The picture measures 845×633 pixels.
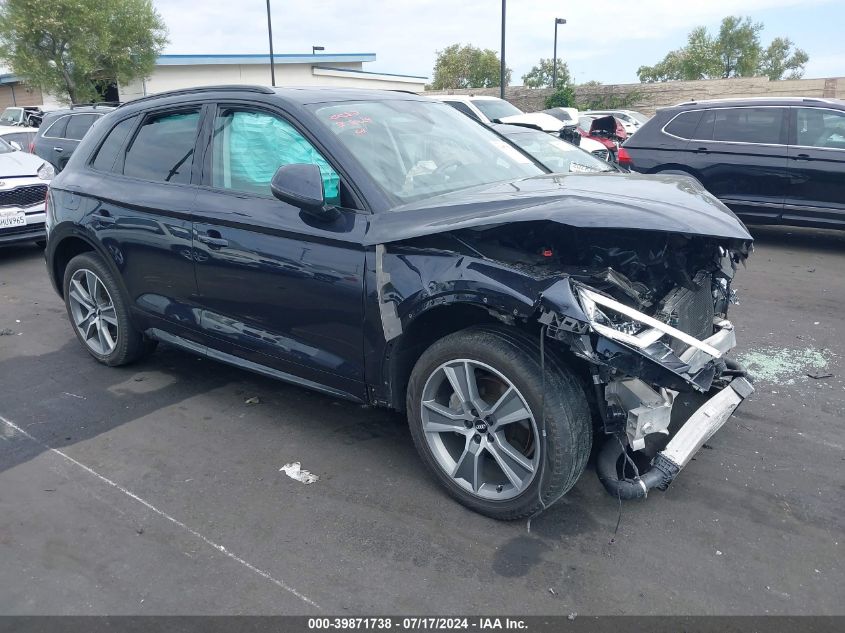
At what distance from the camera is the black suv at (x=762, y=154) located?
8305mm

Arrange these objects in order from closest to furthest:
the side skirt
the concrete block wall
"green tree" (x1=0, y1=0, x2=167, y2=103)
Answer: the side skirt < the concrete block wall < "green tree" (x1=0, y1=0, x2=167, y2=103)

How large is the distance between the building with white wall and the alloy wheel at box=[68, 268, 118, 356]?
33578 mm

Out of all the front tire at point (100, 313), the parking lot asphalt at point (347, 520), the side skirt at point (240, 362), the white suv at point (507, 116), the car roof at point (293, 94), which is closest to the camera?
the parking lot asphalt at point (347, 520)

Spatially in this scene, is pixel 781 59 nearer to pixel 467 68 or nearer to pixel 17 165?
pixel 467 68

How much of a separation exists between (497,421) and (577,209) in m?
0.96

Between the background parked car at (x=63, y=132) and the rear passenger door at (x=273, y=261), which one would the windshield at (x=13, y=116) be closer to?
the background parked car at (x=63, y=132)

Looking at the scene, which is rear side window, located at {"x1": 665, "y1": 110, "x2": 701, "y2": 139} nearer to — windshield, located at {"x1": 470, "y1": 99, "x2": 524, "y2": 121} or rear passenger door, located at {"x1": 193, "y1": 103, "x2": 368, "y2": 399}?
windshield, located at {"x1": 470, "y1": 99, "x2": 524, "y2": 121}

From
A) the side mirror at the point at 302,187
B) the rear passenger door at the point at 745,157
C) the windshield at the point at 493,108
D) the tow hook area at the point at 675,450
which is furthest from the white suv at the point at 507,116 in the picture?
the tow hook area at the point at 675,450

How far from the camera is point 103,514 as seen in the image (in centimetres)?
329

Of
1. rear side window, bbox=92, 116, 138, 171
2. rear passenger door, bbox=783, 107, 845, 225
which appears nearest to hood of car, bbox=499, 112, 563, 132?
rear passenger door, bbox=783, 107, 845, 225

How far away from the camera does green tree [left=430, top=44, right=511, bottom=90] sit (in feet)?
202

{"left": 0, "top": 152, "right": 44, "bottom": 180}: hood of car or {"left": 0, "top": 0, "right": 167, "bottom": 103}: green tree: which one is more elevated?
{"left": 0, "top": 0, "right": 167, "bottom": 103}: green tree

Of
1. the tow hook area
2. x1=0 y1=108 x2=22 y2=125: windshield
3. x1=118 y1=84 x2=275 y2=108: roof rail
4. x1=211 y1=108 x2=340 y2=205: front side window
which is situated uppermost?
x1=0 y1=108 x2=22 y2=125: windshield

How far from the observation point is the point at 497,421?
306 cm
